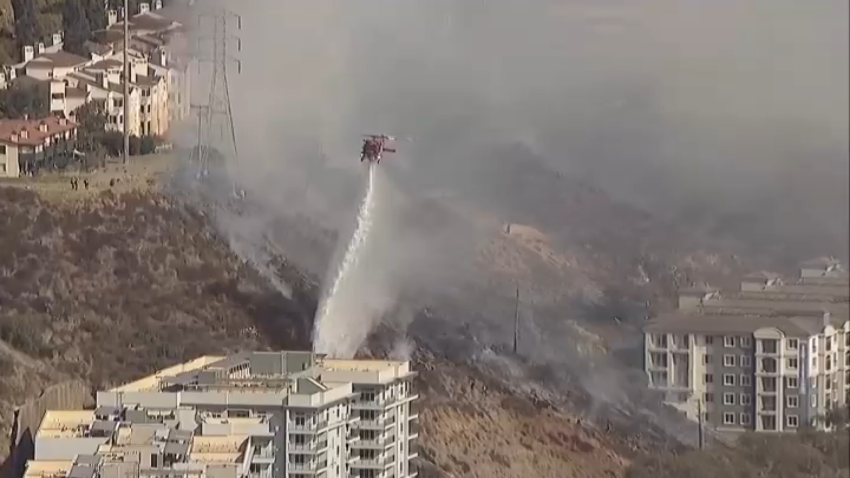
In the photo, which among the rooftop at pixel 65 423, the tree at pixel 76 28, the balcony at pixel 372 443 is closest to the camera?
the rooftop at pixel 65 423

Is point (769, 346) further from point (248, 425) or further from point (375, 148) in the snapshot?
point (248, 425)

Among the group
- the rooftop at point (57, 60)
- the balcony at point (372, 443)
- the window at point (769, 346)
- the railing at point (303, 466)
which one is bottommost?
the railing at point (303, 466)

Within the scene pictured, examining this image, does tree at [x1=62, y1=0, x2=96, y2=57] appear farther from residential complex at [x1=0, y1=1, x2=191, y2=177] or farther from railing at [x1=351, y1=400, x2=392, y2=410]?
railing at [x1=351, y1=400, x2=392, y2=410]

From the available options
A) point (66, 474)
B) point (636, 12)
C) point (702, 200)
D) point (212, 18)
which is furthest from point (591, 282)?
point (66, 474)

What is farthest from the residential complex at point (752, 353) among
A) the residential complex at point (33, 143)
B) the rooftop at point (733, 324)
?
the residential complex at point (33, 143)

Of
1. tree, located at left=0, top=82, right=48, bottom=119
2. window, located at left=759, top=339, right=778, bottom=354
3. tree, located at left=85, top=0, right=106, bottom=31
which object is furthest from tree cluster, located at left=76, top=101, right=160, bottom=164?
window, located at left=759, top=339, right=778, bottom=354

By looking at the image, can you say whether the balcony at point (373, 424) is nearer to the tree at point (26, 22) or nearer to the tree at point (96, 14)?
the tree at point (96, 14)

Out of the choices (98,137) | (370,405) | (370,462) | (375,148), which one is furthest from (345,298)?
(98,137)

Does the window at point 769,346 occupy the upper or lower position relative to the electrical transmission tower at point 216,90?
lower
